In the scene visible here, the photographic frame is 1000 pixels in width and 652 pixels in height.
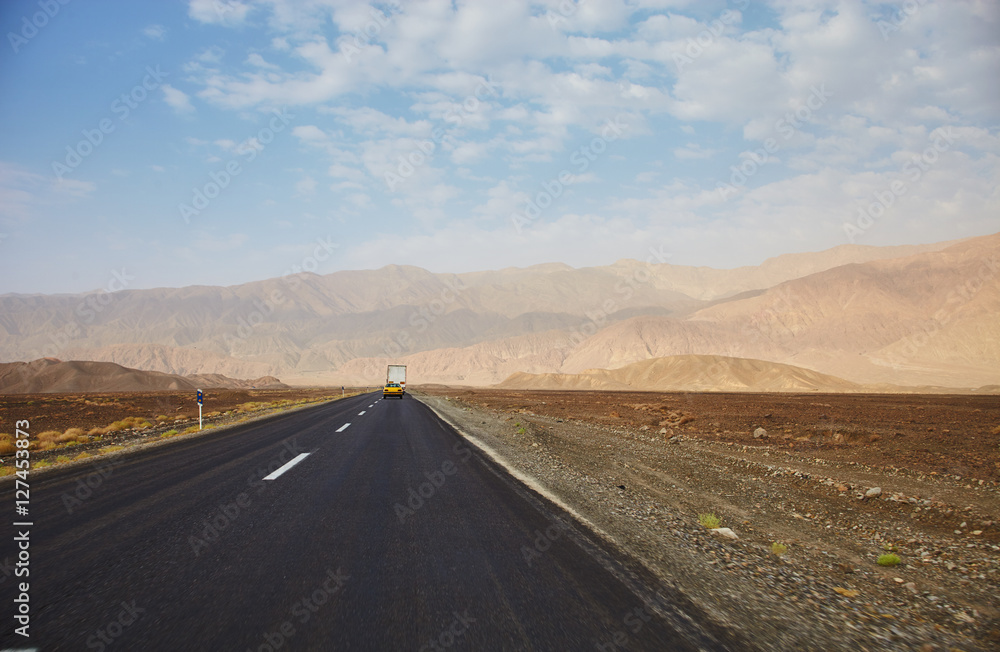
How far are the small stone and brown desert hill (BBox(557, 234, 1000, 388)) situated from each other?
102 meters

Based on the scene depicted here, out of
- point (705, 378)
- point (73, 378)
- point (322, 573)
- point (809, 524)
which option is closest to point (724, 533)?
point (809, 524)

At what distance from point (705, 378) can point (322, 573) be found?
3698 inches

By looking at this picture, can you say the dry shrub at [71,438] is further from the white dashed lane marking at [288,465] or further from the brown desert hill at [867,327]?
the brown desert hill at [867,327]

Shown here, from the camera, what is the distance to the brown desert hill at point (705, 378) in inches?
3268

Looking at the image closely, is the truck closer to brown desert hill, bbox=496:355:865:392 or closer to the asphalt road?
the asphalt road

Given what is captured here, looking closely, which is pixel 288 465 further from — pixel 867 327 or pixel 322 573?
pixel 867 327

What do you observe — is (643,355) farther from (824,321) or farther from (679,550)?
(679,550)

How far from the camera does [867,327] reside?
Result: 107 metres

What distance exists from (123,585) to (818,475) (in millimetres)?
12943

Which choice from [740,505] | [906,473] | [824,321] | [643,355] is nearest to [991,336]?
[824,321]

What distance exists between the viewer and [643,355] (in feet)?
406

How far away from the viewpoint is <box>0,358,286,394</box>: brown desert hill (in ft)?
292

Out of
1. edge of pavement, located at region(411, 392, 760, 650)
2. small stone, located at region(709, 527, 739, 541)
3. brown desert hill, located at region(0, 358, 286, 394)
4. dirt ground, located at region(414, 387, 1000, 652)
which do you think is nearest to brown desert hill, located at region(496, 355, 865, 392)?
dirt ground, located at region(414, 387, 1000, 652)

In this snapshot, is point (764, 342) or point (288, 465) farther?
point (764, 342)
